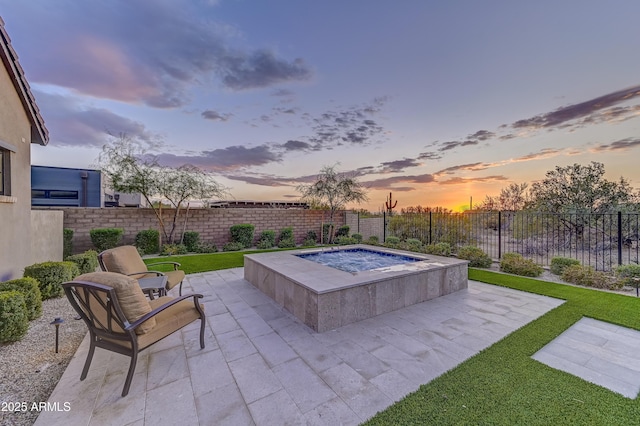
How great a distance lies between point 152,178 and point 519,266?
44.4 feet

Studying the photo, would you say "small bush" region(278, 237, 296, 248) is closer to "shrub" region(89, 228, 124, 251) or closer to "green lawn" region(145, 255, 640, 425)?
"shrub" region(89, 228, 124, 251)

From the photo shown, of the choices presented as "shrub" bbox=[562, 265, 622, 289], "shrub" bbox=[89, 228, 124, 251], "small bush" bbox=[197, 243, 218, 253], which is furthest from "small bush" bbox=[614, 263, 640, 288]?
"shrub" bbox=[89, 228, 124, 251]

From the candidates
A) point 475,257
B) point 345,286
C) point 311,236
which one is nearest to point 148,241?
point 311,236

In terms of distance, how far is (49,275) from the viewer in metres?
4.80

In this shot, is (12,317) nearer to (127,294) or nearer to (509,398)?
(127,294)

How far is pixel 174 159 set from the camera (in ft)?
36.0

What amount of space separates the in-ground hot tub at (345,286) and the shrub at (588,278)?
118 inches

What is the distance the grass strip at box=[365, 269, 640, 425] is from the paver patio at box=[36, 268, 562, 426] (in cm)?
16

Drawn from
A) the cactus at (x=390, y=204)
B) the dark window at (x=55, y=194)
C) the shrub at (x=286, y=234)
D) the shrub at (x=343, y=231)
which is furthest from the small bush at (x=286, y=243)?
the dark window at (x=55, y=194)

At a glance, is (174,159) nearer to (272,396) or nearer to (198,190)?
(198,190)

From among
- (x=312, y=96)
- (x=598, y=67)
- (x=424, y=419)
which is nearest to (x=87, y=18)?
(x=312, y=96)

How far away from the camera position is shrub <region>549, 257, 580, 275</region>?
Answer: 22.1 ft

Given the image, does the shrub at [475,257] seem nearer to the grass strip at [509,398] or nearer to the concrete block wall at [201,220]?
the grass strip at [509,398]

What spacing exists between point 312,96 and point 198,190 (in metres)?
6.57
